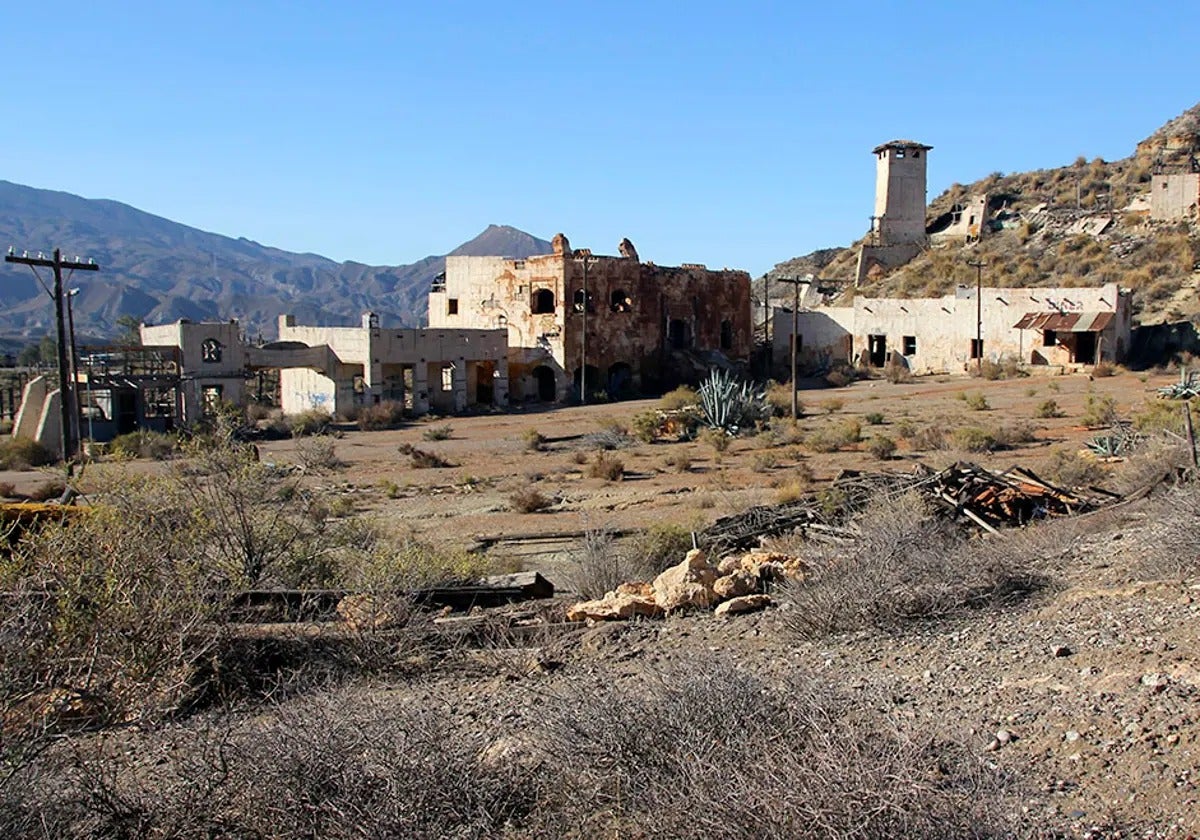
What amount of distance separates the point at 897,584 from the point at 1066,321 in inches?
1393

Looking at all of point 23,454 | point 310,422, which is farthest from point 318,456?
point 310,422

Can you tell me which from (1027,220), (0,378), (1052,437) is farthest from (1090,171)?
(0,378)

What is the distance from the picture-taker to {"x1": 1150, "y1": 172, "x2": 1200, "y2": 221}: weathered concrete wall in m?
51.2

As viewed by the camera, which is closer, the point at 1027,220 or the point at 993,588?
the point at 993,588

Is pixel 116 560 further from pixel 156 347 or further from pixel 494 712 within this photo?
pixel 156 347

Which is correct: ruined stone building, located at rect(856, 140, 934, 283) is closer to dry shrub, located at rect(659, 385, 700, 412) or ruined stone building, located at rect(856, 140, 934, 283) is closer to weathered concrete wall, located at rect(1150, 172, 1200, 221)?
weathered concrete wall, located at rect(1150, 172, 1200, 221)

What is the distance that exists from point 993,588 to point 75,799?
6735mm

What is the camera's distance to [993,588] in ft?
27.8

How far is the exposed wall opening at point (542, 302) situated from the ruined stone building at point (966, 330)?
13.2 m

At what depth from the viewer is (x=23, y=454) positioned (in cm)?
2712

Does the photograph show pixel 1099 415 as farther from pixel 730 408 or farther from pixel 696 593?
pixel 696 593

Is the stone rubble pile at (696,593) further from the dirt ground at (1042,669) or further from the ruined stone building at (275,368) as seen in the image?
the ruined stone building at (275,368)

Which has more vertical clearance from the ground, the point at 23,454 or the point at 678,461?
the point at 678,461

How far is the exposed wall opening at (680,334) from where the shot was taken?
45.8m
